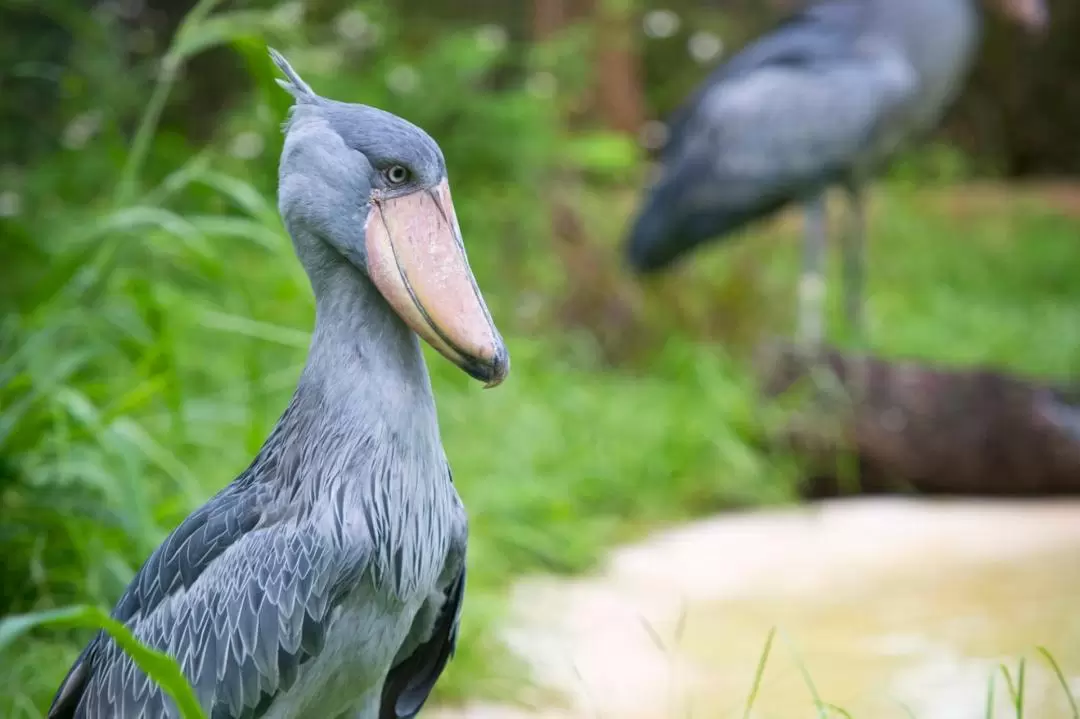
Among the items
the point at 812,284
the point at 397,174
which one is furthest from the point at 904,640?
the point at 812,284

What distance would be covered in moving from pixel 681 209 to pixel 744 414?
1.12 metres

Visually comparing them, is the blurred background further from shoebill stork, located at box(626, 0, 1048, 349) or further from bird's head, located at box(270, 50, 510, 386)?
bird's head, located at box(270, 50, 510, 386)

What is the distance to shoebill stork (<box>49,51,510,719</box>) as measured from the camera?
4.86ft

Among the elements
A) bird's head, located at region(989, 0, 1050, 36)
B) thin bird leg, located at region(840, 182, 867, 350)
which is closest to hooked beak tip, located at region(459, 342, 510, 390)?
thin bird leg, located at region(840, 182, 867, 350)

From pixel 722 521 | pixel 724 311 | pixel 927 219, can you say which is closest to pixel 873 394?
pixel 722 521

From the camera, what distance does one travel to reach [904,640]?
273cm

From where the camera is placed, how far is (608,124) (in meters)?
6.57

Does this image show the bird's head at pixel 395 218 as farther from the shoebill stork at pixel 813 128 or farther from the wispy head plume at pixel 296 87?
the shoebill stork at pixel 813 128

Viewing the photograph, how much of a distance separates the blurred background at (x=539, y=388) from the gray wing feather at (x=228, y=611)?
0.70 ft

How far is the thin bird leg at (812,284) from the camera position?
4879 mm

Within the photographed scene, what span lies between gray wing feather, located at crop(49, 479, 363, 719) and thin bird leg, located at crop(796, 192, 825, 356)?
3.38 meters

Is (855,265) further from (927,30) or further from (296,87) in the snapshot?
(296,87)

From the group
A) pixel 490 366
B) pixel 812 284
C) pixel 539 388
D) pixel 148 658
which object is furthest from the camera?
pixel 812 284

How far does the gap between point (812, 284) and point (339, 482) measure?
12.2 feet
